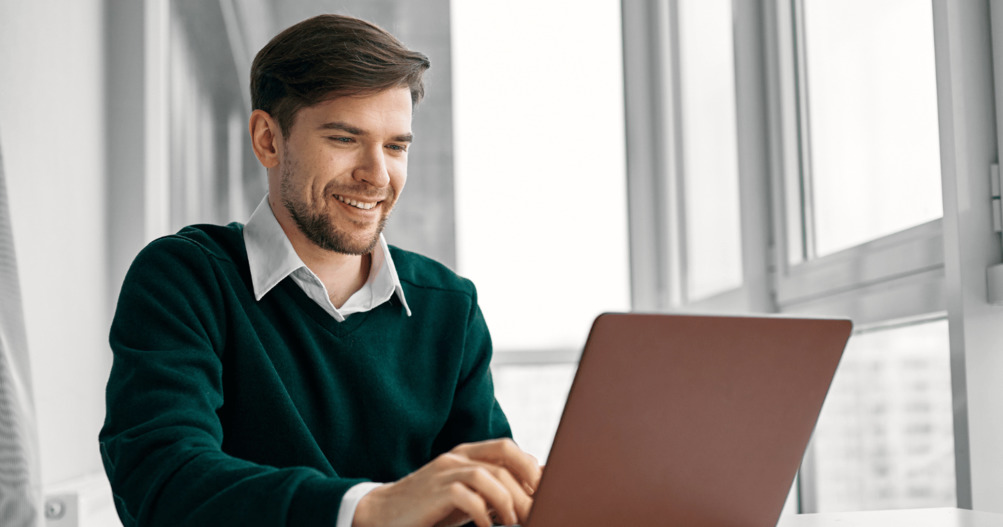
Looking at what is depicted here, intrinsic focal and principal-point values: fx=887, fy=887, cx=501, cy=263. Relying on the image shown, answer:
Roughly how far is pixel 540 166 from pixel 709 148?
57 centimetres

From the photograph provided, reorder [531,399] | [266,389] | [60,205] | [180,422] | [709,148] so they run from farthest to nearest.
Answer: [531,399]
[709,148]
[60,205]
[266,389]
[180,422]

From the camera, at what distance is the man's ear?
4.40 feet

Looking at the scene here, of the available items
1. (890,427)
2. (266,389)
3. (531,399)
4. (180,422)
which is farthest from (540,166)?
(180,422)

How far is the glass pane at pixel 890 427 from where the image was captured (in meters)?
1.54

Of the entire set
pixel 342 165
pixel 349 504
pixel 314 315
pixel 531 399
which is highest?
pixel 342 165

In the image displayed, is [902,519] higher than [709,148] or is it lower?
lower

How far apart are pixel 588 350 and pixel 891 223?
117 cm

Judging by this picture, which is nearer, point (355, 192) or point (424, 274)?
point (355, 192)

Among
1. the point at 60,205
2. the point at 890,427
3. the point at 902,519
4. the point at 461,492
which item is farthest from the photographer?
the point at 60,205

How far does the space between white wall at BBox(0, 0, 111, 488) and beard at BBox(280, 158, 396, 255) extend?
486 millimetres

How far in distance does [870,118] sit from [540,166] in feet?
4.16

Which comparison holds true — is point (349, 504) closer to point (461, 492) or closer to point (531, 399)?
point (461, 492)

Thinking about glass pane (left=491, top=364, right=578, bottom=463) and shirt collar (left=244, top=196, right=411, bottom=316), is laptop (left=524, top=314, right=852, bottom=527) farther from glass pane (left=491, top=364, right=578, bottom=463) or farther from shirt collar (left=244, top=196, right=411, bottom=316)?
glass pane (left=491, top=364, right=578, bottom=463)

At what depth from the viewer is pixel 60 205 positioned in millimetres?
1811
